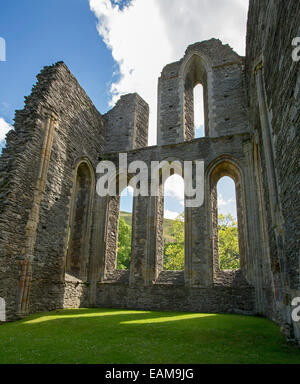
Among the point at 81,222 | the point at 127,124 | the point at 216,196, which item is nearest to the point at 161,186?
the point at 216,196

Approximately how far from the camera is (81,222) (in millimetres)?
11250

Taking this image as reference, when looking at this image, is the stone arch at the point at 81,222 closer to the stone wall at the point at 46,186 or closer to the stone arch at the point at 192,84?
the stone wall at the point at 46,186

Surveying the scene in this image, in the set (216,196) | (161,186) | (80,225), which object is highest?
(161,186)

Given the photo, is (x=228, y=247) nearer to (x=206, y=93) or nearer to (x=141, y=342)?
(x=206, y=93)

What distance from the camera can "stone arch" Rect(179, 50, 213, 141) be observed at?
1223 centimetres

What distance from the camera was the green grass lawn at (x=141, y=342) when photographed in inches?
152

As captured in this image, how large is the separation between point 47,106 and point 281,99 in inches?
291

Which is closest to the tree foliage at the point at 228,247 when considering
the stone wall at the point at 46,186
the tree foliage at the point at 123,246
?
the tree foliage at the point at 123,246

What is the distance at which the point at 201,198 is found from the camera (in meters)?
10.2

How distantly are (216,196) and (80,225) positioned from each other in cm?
546

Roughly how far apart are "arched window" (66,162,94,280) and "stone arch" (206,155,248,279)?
4.79 metres

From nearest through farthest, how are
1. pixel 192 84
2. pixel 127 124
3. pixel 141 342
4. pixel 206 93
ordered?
pixel 141 342, pixel 206 93, pixel 127 124, pixel 192 84
